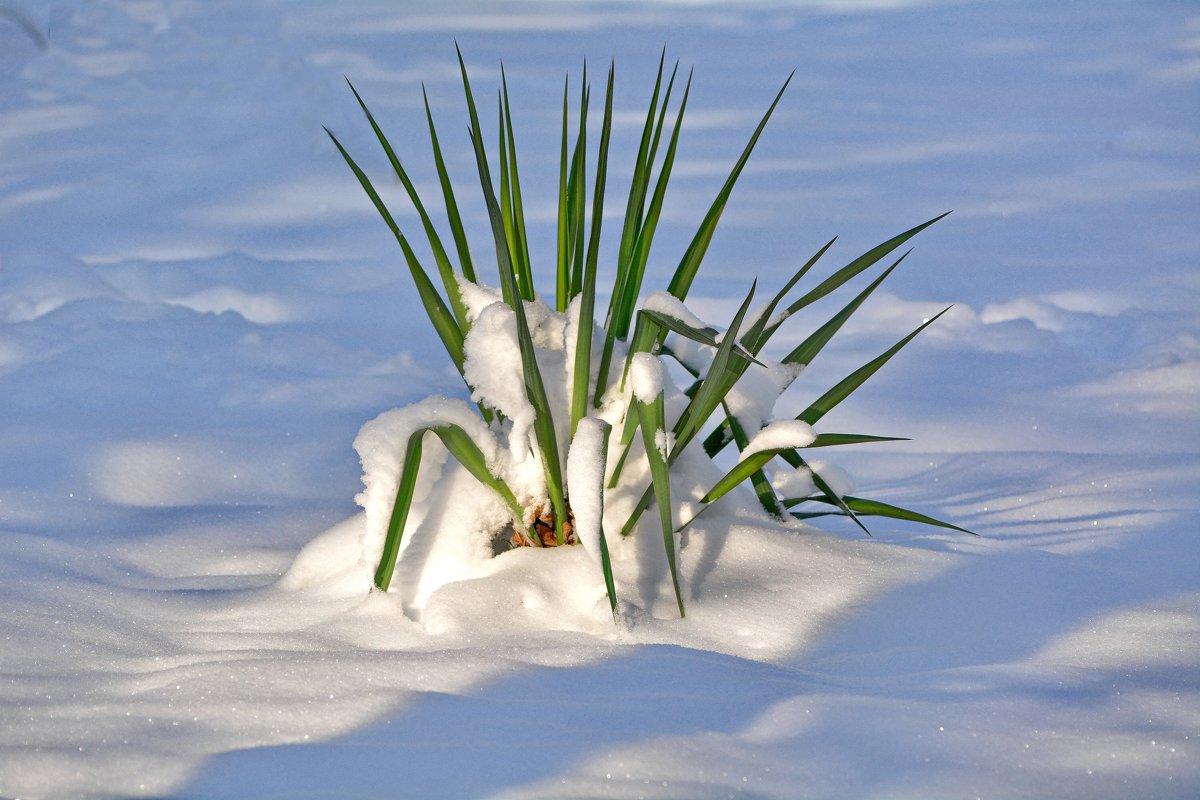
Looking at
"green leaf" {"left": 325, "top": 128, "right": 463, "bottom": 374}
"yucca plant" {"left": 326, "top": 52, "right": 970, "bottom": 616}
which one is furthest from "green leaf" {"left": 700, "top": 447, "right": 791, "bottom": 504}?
"green leaf" {"left": 325, "top": 128, "right": 463, "bottom": 374}

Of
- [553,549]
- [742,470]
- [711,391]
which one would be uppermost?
[711,391]

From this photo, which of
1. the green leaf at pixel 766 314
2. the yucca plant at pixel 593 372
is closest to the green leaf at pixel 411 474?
the yucca plant at pixel 593 372

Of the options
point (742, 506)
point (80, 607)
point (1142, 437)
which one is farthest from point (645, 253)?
point (1142, 437)

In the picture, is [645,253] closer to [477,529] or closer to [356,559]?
[477,529]

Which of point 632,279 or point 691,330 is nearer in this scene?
point 691,330

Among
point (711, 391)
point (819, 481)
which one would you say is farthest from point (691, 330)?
point (819, 481)

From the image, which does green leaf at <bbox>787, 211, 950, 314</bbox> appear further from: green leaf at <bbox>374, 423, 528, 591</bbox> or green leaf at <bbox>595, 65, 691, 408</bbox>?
green leaf at <bbox>374, 423, 528, 591</bbox>

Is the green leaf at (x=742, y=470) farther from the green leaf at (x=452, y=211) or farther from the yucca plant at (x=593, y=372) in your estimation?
the green leaf at (x=452, y=211)

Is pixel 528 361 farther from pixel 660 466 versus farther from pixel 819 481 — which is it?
pixel 819 481

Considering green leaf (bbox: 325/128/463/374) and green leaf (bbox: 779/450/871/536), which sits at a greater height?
green leaf (bbox: 325/128/463/374)
